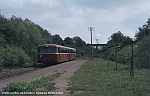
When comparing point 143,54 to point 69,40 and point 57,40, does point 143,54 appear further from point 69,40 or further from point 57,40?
point 69,40

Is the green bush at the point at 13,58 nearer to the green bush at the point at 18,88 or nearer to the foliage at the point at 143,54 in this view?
the foliage at the point at 143,54

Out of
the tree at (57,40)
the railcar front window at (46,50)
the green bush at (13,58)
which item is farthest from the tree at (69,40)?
the railcar front window at (46,50)

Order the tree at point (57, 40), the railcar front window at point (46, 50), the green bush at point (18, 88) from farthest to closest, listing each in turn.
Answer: the tree at point (57, 40)
the railcar front window at point (46, 50)
the green bush at point (18, 88)

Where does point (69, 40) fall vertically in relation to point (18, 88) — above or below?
above

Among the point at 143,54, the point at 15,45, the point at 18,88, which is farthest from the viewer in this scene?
the point at 15,45

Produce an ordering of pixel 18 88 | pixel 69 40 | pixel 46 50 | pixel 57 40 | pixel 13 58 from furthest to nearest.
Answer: pixel 69 40 → pixel 57 40 → pixel 46 50 → pixel 13 58 → pixel 18 88

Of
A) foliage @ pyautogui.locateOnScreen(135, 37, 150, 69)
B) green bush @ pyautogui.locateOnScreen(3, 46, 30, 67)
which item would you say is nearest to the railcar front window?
green bush @ pyautogui.locateOnScreen(3, 46, 30, 67)

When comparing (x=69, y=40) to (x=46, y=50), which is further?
(x=69, y=40)

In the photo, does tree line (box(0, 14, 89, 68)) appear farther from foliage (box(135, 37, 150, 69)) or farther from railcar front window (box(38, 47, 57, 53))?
foliage (box(135, 37, 150, 69))

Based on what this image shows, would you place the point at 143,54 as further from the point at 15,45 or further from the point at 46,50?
the point at 15,45

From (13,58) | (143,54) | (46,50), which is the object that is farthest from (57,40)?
(143,54)

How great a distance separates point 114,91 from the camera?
40.3 feet

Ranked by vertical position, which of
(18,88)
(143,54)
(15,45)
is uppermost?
(15,45)

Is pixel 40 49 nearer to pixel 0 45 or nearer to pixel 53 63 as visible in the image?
pixel 53 63
